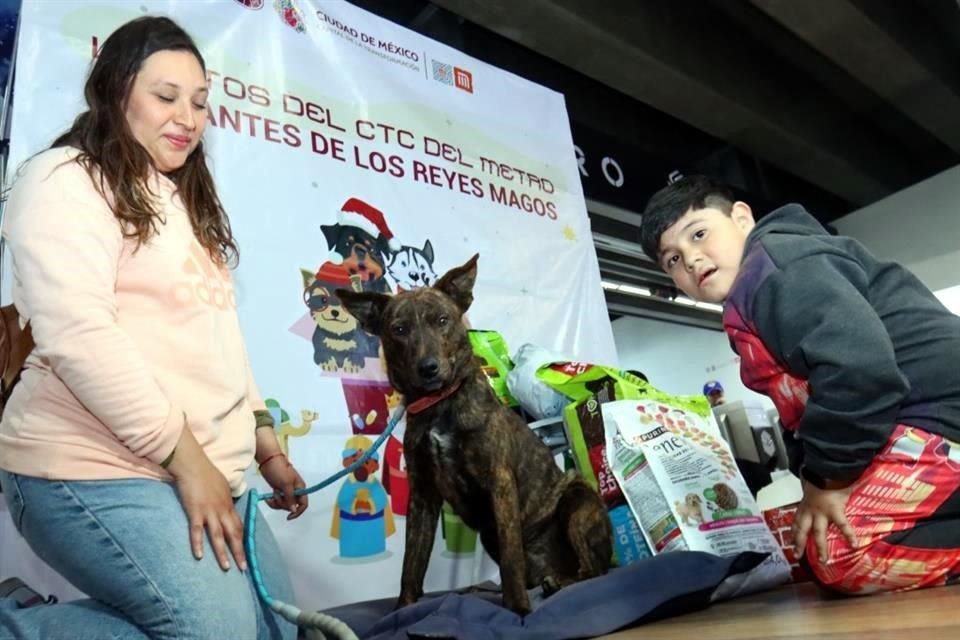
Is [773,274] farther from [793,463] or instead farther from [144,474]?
[144,474]

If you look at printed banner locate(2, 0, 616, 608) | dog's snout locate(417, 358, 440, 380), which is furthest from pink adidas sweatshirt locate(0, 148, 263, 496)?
printed banner locate(2, 0, 616, 608)

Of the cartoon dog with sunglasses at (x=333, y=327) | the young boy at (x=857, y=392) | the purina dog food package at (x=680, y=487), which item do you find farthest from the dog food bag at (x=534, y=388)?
the young boy at (x=857, y=392)

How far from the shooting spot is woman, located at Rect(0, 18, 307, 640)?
98 cm

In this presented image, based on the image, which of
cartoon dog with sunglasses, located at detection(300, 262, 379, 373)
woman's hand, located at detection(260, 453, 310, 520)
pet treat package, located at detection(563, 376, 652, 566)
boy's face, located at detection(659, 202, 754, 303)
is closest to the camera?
woman's hand, located at detection(260, 453, 310, 520)

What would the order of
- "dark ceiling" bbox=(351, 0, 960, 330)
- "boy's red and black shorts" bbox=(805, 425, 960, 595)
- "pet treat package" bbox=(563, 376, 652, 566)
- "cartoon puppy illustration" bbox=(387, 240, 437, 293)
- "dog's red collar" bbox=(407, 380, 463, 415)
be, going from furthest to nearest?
"dark ceiling" bbox=(351, 0, 960, 330), "cartoon puppy illustration" bbox=(387, 240, 437, 293), "pet treat package" bbox=(563, 376, 652, 566), "dog's red collar" bbox=(407, 380, 463, 415), "boy's red and black shorts" bbox=(805, 425, 960, 595)

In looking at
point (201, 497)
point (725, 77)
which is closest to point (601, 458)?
point (201, 497)

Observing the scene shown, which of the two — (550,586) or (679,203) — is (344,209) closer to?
(679,203)

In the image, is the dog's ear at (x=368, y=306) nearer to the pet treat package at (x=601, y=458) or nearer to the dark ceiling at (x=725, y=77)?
the pet treat package at (x=601, y=458)

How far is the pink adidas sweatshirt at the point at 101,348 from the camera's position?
0.98 metres

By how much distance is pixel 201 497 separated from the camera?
1036mm

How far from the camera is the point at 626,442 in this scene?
6.51 feet

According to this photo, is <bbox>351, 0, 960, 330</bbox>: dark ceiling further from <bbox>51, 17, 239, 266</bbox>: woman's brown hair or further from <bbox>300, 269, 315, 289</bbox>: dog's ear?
<bbox>51, 17, 239, 266</bbox>: woman's brown hair

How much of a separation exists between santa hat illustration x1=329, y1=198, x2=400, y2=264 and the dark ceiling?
1.50 metres

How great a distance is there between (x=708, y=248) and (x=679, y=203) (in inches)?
5.3
